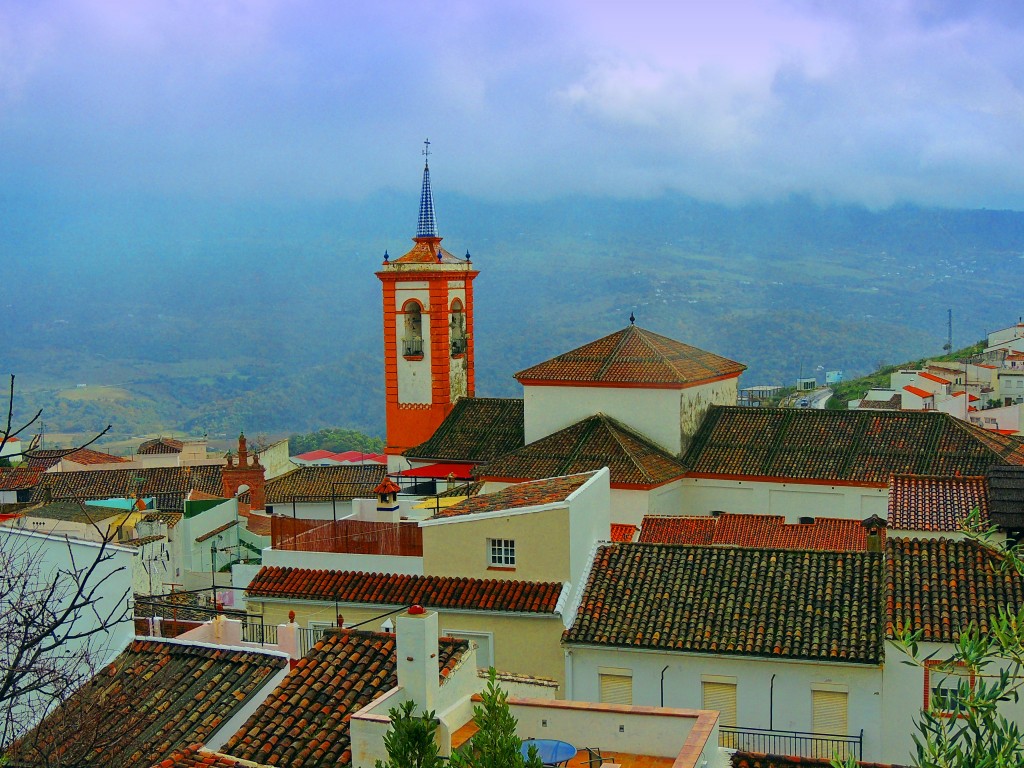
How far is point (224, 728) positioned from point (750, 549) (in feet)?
24.8

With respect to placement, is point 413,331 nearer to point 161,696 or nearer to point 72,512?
point 72,512

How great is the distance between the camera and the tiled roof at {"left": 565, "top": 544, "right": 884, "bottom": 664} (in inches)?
608

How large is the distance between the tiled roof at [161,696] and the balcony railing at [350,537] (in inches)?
188

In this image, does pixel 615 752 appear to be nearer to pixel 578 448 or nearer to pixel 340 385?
pixel 578 448

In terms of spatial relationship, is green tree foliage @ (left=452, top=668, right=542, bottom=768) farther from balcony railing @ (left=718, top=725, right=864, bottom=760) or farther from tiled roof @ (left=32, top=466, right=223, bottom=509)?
tiled roof @ (left=32, top=466, right=223, bottom=509)

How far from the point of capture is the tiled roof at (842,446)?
27.9 m

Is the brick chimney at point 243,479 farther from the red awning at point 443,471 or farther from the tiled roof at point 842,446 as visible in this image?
the tiled roof at point 842,446

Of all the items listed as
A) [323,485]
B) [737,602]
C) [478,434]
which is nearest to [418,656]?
[737,602]

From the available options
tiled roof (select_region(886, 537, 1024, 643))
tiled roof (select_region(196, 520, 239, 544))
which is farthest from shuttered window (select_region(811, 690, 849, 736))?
tiled roof (select_region(196, 520, 239, 544))

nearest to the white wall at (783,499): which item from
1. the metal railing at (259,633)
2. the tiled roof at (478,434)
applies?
the tiled roof at (478,434)

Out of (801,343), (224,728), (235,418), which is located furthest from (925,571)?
(801,343)

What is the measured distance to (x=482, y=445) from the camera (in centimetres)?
3325

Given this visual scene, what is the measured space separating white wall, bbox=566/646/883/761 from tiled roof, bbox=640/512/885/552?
631 cm

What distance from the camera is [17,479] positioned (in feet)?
138
